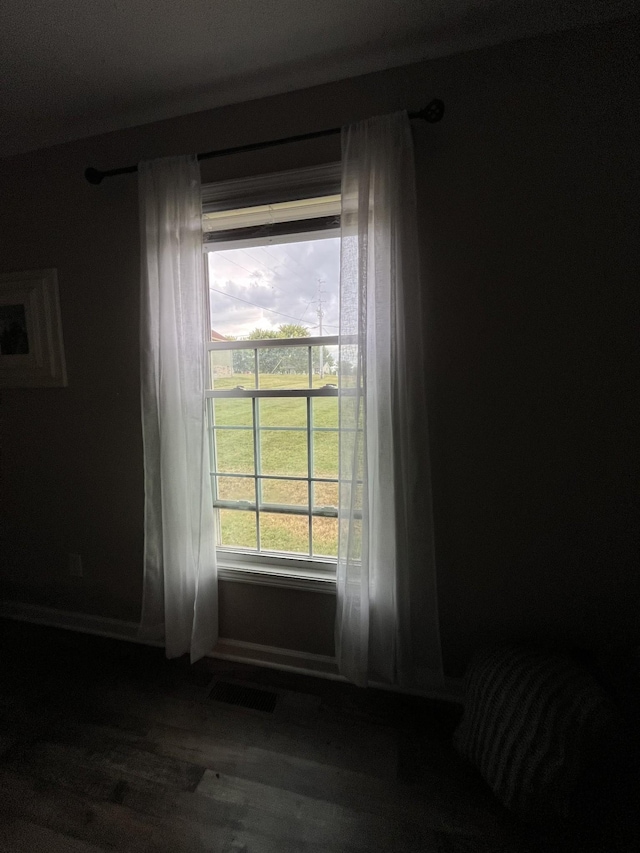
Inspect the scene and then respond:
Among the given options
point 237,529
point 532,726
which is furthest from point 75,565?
point 532,726

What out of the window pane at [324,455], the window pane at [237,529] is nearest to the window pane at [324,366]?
the window pane at [324,455]

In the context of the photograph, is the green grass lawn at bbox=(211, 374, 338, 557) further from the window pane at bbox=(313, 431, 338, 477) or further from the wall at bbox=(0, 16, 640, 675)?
the wall at bbox=(0, 16, 640, 675)

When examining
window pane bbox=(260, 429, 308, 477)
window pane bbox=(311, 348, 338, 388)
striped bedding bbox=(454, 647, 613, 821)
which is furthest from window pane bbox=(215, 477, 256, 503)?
striped bedding bbox=(454, 647, 613, 821)

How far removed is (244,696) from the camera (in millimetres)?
1537

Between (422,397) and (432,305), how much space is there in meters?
0.37

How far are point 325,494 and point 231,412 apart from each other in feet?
2.05

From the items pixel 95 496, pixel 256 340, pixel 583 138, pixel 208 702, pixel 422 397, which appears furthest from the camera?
pixel 95 496

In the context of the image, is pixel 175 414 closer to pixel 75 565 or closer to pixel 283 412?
pixel 283 412

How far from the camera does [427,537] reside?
1.38 m

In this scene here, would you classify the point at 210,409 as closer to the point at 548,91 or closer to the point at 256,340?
the point at 256,340

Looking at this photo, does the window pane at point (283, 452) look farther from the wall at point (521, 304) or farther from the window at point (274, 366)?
the wall at point (521, 304)

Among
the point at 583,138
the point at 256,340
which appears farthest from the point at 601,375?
the point at 256,340

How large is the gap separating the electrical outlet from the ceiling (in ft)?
7.33

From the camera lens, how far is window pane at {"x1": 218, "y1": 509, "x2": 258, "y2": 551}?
1.79 meters
